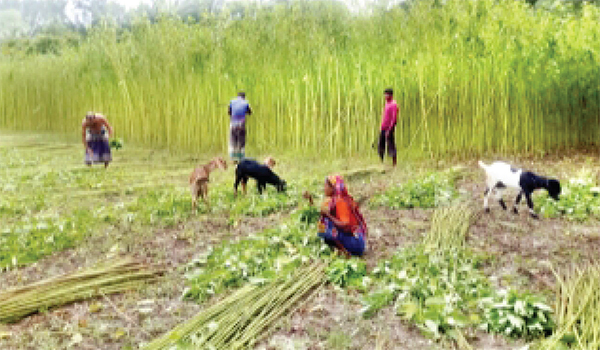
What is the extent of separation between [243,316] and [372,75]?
8458mm

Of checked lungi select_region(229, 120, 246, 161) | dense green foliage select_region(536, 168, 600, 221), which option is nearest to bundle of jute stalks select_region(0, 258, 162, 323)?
dense green foliage select_region(536, 168, 600, 221)

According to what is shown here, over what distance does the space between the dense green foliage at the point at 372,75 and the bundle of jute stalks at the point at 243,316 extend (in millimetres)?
7037

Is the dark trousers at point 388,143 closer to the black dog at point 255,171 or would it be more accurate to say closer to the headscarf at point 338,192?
the black dog at point 255,171

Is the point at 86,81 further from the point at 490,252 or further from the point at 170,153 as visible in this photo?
the point at 490,252

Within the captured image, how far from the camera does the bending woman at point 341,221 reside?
511 cm

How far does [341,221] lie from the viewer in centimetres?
511

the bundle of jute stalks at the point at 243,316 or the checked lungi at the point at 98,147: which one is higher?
the checked lungi at the point at 98,147

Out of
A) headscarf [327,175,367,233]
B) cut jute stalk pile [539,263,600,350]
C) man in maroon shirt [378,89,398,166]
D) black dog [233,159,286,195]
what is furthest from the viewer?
man in maroon shirt [378,89,398,166]

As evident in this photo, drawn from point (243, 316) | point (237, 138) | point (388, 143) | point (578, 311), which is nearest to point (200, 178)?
point (243, 316)

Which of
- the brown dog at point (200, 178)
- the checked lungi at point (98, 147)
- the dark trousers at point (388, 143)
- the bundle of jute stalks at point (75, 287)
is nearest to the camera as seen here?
the bundle of jute stalks at point (75, 287)

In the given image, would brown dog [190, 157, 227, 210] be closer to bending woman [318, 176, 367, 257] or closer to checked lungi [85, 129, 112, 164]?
bending woman [318, 176, 367, 257]

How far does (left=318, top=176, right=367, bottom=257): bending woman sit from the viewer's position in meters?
5.11

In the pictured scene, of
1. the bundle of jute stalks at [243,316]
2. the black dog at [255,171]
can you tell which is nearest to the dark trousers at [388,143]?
the black dog at [255,171]

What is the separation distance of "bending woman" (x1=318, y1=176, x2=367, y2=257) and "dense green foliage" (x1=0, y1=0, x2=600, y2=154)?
6291mm
